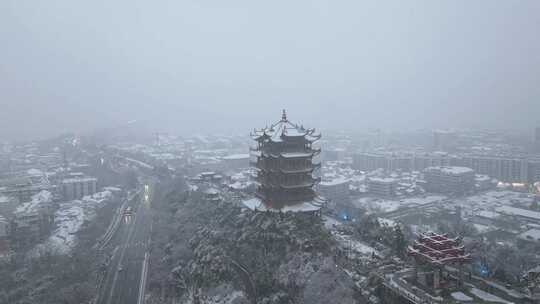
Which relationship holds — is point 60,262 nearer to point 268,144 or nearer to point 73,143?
point 268,144

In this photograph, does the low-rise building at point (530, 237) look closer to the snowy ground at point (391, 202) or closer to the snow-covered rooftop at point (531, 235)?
the snow-covered rooftop at point (531, 235)

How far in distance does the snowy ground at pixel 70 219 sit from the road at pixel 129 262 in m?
5.05

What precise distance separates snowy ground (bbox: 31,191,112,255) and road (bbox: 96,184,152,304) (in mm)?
5045

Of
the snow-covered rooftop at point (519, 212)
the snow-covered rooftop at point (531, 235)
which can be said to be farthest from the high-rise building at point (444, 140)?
the snow-covered rooftop at point (531, 235)

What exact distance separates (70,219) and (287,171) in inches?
1446

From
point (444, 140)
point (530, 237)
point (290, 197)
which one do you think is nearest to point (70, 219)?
point (290, 197)

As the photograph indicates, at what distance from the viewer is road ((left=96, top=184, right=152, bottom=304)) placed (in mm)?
35156

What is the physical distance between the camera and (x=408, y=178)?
9594 centimetres

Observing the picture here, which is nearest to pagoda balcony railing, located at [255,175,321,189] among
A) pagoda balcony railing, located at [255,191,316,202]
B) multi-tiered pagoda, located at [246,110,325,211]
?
multi-tiered pagoda, located at [246,110,325,211]

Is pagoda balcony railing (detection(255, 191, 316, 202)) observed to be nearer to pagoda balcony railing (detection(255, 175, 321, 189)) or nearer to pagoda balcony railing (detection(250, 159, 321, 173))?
pagoda balcony railing (detection(255, 175, 321, 189))

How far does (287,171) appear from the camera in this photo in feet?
120

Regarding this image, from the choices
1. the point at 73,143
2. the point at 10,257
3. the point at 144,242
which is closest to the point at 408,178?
the point at 144,242

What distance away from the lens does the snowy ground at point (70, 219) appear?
1816 inches

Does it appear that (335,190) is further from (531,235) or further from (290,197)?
(290,197)
